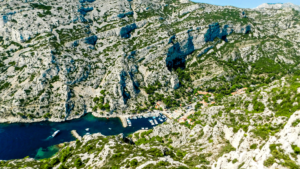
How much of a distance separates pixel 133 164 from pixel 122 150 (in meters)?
10.4

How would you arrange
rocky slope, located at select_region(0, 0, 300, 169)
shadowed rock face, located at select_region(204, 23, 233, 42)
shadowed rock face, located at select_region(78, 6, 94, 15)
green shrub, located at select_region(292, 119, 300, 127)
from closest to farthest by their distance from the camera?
green shrub, located at select_region(292, 119, 300, 127), rocky slope, located at select_region(0, 0, 300, 169), shadowed rock face, located at select_region(204, 23, 233, 42), shadowed rock face, located at select_region(78, 6, 94, 15)

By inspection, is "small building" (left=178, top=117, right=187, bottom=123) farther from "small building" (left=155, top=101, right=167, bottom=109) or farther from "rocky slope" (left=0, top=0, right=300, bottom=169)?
"small building" (left=155, top=101, right=167, bottom=109)

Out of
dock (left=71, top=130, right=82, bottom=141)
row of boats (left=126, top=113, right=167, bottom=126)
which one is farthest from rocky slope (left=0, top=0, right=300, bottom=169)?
dock (left=71, top=130, right=82, bottom=141)

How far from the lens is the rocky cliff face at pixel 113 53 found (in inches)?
4715

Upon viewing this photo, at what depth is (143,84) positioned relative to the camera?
14362cm

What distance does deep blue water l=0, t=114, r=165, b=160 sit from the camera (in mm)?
83438

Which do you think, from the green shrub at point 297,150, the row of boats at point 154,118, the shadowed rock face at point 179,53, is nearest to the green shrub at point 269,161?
the green shrub at point 297,150

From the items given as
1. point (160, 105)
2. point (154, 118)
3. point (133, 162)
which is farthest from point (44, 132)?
point (133, 162)

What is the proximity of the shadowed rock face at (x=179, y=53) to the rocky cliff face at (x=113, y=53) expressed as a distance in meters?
1.05

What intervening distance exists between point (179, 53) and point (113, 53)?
7101 cm

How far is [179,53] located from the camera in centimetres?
17150

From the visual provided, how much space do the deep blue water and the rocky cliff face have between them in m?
7.31

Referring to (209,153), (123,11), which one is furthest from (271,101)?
(123,11)

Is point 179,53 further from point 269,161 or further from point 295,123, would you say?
point 269,161
